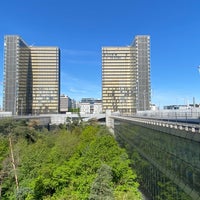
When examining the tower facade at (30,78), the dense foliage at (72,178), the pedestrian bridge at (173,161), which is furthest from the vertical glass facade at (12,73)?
the pedestrian bridge at (173,161)

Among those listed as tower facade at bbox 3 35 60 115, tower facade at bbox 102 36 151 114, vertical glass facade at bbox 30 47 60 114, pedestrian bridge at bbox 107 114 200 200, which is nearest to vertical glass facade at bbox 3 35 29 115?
tower facade at bbox 3 35 60 115

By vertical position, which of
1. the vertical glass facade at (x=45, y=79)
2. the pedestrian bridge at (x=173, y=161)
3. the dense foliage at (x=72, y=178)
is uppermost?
the vertical glass facade at (x=45, y=79)

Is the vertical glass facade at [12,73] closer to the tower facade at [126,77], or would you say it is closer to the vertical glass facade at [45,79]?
the vertical glass facade at [45,79]

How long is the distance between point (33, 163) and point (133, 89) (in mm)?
124636

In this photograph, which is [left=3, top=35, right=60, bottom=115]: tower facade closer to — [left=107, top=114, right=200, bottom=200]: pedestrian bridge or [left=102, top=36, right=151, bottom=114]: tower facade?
[left=102, top=36, right=151, bottom=114]: tower facade

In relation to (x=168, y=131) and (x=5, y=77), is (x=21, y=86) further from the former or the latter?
(x=168, y=131)

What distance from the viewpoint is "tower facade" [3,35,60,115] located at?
142500mm

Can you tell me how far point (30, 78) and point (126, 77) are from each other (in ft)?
192

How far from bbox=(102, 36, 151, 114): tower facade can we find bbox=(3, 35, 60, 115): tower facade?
3050cm

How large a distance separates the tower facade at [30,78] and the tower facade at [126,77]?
30502 millimetres

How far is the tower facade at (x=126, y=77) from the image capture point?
147500mm

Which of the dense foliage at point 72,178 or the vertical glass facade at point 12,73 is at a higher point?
the vertical glass facade at point 12,73

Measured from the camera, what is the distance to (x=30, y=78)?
15338 cm

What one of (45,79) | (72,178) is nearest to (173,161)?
(72,178)
